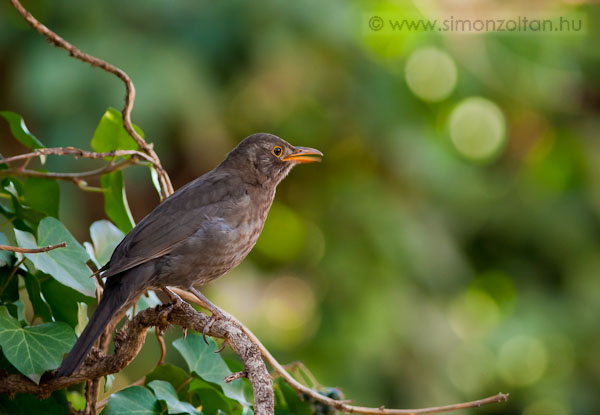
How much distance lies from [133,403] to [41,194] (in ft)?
2.45

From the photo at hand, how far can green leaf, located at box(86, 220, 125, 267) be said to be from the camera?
8.39 ft

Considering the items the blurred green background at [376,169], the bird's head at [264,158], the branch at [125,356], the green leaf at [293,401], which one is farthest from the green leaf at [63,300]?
the blurred green background at [376,169]

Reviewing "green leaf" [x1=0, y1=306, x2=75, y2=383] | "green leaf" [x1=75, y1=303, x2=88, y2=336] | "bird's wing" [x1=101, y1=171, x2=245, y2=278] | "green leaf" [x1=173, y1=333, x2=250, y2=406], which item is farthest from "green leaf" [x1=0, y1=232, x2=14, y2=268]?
"green leaf" [x1=173, y1=333, x2=250, y2=406]

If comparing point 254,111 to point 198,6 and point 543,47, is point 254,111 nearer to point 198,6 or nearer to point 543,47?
point 198,6

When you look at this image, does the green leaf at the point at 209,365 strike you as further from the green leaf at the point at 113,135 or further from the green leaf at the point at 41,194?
the green leaf at the point at 113,135

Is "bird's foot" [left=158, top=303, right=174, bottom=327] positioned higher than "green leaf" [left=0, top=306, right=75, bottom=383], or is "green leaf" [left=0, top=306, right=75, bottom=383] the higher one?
"bird's foot" [left=158, top=303, right=174, bottom=327]

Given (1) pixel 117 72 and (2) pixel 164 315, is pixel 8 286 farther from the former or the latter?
(1) pixel 117 72

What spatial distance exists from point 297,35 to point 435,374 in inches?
114

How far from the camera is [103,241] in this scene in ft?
8.54

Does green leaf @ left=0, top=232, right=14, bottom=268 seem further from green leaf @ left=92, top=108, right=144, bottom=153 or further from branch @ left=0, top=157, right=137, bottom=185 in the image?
green leaf @ left=92, top=108, right=144, bottom=153

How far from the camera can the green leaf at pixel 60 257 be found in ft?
6.75

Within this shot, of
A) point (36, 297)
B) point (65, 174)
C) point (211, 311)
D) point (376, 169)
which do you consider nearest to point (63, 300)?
point (36, 297)

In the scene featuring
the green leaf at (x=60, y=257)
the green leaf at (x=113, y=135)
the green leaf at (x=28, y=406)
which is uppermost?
the green leaf at (x=113, y=135)

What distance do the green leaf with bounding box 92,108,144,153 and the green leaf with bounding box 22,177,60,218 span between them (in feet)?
1.13
